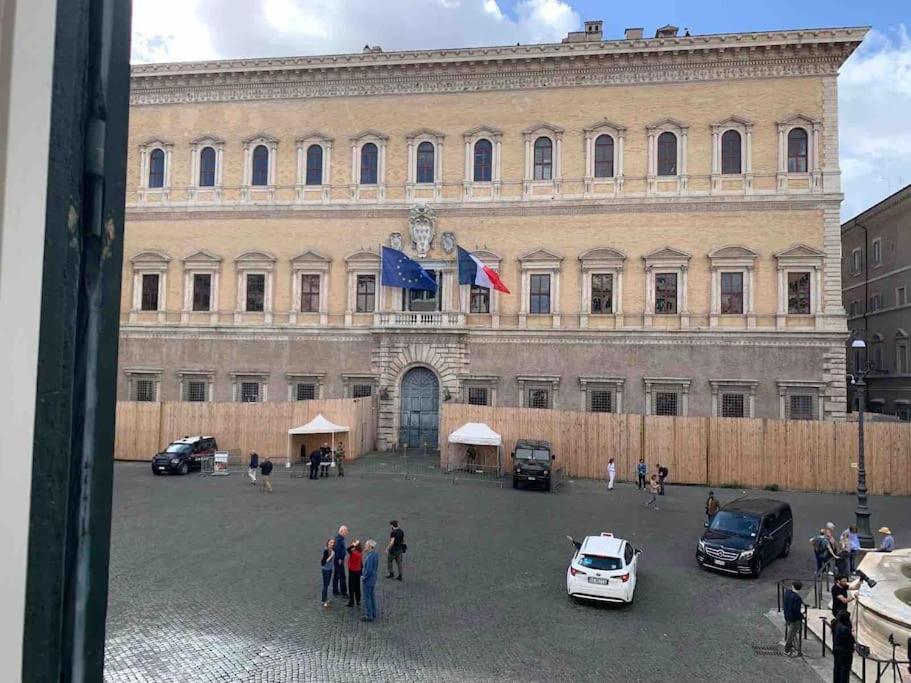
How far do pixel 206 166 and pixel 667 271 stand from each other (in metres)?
25.6

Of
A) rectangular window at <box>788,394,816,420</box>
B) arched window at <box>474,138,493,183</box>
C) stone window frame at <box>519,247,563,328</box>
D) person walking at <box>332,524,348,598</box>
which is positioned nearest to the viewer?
person walking at <box>332,524,348,598</box>

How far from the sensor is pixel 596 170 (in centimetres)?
3203

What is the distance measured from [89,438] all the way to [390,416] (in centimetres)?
3137

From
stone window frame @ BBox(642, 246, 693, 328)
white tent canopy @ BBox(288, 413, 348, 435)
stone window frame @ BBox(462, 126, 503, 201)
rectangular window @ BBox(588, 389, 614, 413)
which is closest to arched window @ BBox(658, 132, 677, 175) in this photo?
stone window frame @ BBox(642, 246, 693, 328)

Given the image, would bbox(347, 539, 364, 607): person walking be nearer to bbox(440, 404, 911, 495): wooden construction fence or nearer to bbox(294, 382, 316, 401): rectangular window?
bbox(440, 404, 911, 495): wooden construction fence

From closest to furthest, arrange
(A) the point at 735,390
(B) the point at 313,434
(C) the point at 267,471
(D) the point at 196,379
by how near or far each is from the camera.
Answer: (C) the point at 267,471 → (B) the point at 313,434 → (A) the point at 735,390 → (D) the point at 196,379

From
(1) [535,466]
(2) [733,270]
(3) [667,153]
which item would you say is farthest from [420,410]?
(3) [667,153]

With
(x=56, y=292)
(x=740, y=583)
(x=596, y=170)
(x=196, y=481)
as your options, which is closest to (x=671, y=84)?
(x=596, y=170)

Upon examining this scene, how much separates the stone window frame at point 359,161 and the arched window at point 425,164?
1.87 metres

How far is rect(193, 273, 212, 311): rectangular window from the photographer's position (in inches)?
1368

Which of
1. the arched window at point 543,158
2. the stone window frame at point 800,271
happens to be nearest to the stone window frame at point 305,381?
the arched window at point 543,158

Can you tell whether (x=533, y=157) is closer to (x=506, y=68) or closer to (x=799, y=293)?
(x=506, y=68)

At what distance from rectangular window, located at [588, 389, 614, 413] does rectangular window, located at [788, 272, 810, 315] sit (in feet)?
30.6

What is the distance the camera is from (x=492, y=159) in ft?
108
